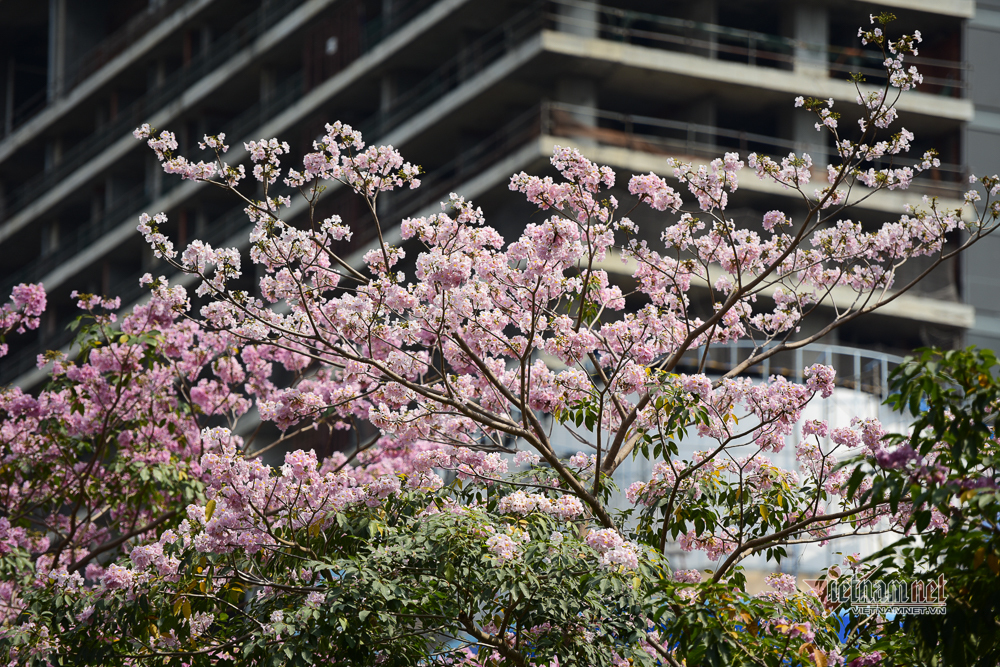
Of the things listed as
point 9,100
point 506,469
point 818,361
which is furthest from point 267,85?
point 506,469

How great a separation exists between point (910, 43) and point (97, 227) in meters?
37.9

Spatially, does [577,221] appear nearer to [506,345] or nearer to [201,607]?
[506,345]

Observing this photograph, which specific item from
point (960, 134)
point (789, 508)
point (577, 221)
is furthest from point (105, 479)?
point (960, 134)

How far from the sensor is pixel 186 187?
40.2 m

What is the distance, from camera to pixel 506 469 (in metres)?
10.9

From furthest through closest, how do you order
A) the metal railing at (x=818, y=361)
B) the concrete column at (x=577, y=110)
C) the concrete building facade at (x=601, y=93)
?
1. the concrete building facade at (x=601, y=93)
2. the concrete column at (x=577, y=110)
3. the metal railing at (x=818, y=361)

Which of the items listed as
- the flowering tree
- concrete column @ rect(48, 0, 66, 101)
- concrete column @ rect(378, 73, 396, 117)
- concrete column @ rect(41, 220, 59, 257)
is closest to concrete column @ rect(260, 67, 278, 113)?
concrete column @ rect(378, 73, 396, 117)

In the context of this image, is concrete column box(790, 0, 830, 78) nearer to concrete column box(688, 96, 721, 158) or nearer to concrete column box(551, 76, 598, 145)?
concrete column box(688, 96, 721, 158)

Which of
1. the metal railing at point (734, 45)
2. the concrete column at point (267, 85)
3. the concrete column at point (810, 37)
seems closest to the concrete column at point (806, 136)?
the concrete column at point (810, 37)

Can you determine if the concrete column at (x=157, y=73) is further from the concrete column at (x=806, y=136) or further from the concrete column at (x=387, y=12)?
the concrete column at (x=806, y=136)

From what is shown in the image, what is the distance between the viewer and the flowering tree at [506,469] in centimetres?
883

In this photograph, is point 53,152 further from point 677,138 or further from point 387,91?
point 677,138

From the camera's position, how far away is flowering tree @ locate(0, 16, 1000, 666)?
29.0ft

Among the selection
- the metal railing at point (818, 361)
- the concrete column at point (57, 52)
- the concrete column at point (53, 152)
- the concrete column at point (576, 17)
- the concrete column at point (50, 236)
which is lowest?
the metal railing at point (818, 361)
